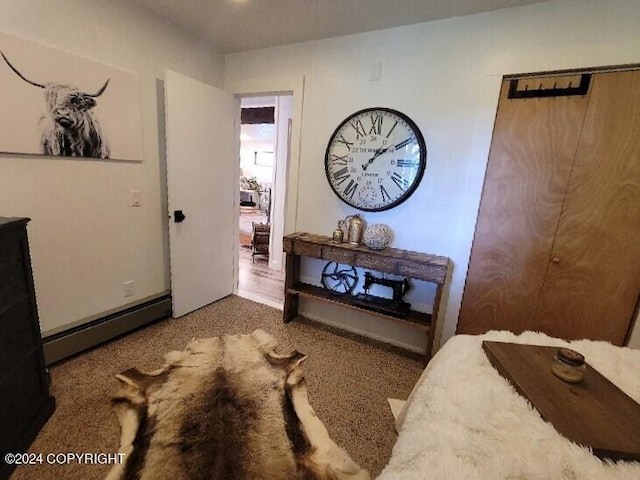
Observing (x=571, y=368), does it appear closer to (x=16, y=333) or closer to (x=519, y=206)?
(x=519, y=206)

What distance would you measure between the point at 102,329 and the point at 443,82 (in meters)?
3.11

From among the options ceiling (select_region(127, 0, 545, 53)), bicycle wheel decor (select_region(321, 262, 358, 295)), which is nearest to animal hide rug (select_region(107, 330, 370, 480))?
bicycle wheel decor (select_region(321, 262, 358, 295))

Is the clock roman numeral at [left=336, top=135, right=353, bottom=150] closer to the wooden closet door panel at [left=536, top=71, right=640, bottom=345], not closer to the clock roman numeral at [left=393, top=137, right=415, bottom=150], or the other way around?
the clock roman numeral at [left=393, top=137, right=415, bottom=150]

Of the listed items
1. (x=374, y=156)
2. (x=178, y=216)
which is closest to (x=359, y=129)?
(x=374, y=156)

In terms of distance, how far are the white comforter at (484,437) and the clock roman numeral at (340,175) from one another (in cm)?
167

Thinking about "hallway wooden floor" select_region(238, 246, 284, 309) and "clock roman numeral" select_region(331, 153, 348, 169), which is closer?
"clock roman numeral" select_region(331, 153, 348, 169)

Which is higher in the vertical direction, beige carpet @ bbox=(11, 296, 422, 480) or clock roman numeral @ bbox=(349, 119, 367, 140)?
clock roman numeral @ bbox=(349, 119, 367, 140)

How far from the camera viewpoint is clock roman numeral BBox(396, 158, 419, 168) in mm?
2186

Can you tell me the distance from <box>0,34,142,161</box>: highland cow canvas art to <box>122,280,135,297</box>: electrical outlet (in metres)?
1.00

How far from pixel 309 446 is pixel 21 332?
152 centimetres

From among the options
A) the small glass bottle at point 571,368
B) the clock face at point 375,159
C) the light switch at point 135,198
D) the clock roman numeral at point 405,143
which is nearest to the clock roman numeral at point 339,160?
the clock face at point 375,159

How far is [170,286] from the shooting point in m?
2.71

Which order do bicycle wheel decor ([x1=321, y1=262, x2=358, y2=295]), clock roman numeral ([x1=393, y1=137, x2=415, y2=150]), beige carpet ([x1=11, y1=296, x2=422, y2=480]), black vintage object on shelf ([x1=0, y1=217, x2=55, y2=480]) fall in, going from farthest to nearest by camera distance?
bicycle wheel decor ([x1=321, y1=262, x2=358, y2=295]) < clock roman numeral ([x1=393, y1=137, x2=415, y2=150]) < beige carpet ([x1=11, y1=296, x2=422, y2=480]) < black vintage object on shelf ([x1=0, y1=217, x2=55, y2=480])

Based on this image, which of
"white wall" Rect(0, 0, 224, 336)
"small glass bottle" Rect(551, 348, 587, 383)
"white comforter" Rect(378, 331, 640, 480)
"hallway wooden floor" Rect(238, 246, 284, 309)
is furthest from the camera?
"hallway wooden floor" Rect(238, 246, 284, 309)
